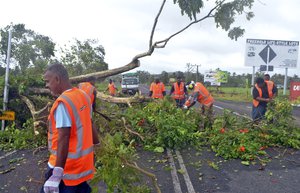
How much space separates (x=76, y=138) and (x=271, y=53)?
63.4 feet

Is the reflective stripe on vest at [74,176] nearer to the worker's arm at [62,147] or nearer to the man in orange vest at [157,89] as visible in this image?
the worker's arm at [62,147]

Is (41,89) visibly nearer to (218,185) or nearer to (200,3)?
(200,3)

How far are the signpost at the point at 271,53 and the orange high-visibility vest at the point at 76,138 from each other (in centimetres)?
1843

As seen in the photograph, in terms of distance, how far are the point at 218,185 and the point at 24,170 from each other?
353cm

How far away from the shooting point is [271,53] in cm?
1991

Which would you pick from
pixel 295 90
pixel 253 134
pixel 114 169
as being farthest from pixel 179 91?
pixel 295 90

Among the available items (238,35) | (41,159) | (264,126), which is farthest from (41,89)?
(264,126)

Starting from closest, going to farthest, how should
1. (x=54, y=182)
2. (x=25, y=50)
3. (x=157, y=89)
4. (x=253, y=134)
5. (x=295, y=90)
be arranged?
1. (x=54, y=182)
2. (x=253, y=134)
3. (x=157, y=89)
4. (x=295, y=90)
5. (x=25, y=50)

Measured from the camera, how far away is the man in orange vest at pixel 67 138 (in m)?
2.67

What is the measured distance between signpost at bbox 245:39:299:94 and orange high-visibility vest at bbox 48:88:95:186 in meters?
18.4

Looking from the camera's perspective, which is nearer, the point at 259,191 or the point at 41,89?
the point at 259,191

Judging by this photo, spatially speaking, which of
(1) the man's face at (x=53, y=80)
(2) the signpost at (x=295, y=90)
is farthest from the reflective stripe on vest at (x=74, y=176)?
(2) the signpost at (x=295, y=90)

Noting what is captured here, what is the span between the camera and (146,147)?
7277mm

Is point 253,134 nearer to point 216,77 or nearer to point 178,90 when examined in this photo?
point 178,90
